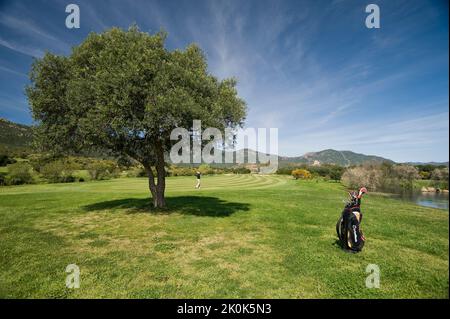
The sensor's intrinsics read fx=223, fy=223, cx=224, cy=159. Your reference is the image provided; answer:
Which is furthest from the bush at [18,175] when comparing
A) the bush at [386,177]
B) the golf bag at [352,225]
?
the bush at [386,177]

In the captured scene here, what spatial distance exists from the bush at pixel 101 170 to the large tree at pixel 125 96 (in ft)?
180

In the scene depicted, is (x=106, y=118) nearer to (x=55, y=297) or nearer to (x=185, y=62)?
(x=185, y=62)

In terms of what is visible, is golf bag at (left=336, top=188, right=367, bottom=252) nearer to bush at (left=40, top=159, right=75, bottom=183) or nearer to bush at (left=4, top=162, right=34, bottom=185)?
bush at (left=40, top=159, right=75, bottom=183)

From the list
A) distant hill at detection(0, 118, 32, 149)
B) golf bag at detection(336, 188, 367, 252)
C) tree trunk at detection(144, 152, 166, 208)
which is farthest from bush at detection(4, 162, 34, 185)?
distant hill at detection(0, 118, 32, 149)

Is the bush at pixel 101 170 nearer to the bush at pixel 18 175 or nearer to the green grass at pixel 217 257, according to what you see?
the bush at pixel 18 175

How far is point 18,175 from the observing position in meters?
52.0

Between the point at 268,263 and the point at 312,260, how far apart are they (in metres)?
1.80

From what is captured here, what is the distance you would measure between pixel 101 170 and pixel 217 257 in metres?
70.0

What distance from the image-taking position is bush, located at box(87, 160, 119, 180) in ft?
219

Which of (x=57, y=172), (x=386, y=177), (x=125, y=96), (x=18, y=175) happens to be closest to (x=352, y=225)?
(x=125, y=96)

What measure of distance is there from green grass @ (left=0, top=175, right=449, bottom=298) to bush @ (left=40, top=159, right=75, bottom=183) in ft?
166

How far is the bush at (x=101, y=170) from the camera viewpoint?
66.8 metres

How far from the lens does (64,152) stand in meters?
17.6
